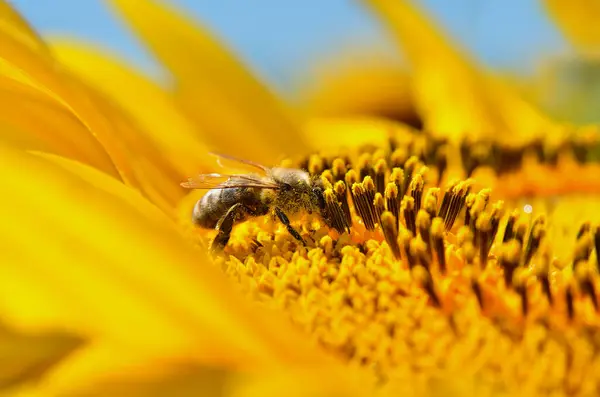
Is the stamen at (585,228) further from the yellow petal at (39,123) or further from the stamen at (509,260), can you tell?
the yellow petal at (39,123)

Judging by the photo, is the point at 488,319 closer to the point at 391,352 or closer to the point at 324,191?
the point at 391,352

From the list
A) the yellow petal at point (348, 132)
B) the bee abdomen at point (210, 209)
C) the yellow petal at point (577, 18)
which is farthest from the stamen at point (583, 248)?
the yellow petal at point (577, 18)

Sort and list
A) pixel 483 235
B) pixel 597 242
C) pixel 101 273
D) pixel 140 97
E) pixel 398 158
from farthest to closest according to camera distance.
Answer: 1. pixel 140 97
2. pixel 398 158
3. pixel 597 242
4. pixel 483 235
5. pixel 101 273

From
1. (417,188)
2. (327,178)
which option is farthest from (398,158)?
(417,188)

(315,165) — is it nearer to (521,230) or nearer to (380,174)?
(380,174)

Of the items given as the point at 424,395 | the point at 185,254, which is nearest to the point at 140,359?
the point at 185,254
